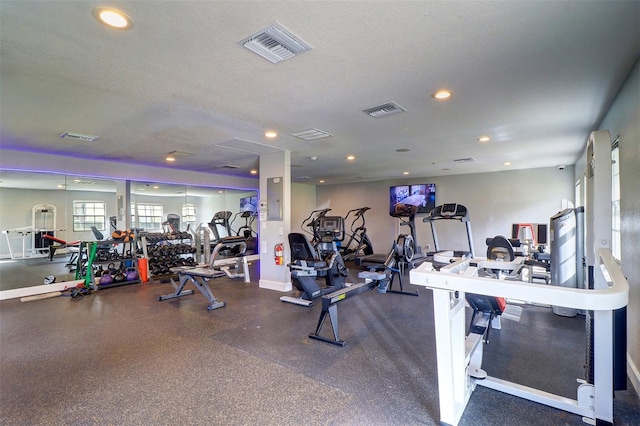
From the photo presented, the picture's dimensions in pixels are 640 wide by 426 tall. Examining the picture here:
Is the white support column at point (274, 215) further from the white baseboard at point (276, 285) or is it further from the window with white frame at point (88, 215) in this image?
the window with white frame at point (88, 215)

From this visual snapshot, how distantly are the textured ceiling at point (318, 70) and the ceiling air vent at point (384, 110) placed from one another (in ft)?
0.38

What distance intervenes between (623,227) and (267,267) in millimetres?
4831

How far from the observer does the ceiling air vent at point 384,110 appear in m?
3.32

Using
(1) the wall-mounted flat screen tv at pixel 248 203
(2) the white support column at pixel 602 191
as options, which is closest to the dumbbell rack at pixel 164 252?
(1) the wall-mounted flat screen tv at pixel 248 203

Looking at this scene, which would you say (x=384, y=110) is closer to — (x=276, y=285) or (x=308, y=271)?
A: (x=308, y=271)

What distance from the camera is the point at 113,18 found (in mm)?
1809

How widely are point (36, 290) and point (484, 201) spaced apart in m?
10.4

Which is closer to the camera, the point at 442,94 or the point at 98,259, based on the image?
the point at 442,94

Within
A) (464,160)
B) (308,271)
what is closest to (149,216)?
(308,271)

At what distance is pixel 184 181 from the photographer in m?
7.93

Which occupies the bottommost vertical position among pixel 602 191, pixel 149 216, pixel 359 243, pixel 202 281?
pixel 202 281

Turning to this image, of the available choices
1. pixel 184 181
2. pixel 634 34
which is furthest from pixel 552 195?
pixel 184 181

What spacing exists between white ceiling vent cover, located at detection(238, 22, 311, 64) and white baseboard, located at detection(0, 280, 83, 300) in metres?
6.18

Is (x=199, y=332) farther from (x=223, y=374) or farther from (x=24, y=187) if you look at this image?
(x=24, y=187)
